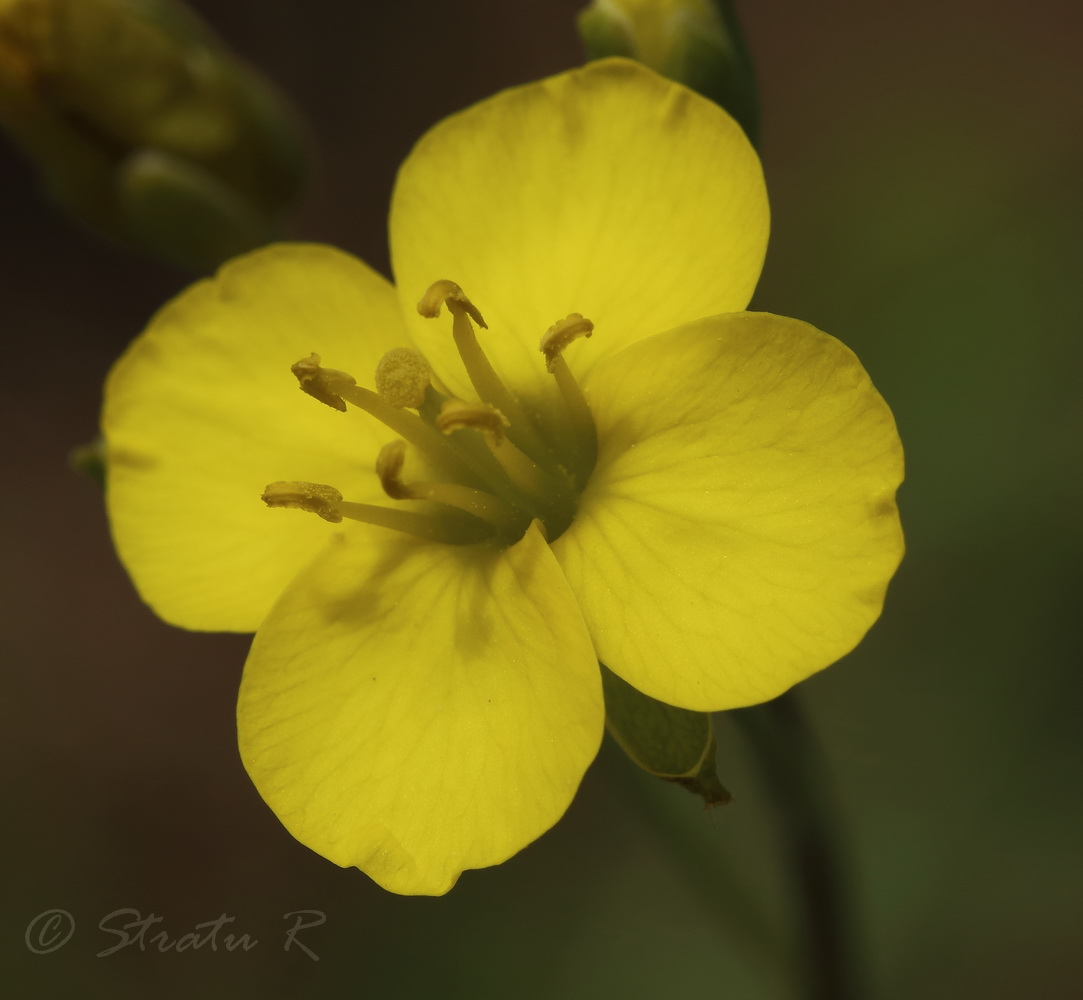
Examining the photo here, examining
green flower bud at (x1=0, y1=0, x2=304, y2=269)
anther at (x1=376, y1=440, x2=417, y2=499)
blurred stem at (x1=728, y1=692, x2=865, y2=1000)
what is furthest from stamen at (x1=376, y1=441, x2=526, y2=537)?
green flower bud at (x1=0, y1=0, x2=304, y2=269)

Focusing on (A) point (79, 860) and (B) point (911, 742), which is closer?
(B) point (911, 742)

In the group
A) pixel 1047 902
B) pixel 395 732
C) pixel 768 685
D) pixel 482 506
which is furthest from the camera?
pixel 1047 902

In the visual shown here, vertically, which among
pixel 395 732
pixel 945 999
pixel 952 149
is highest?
pixel 395 732

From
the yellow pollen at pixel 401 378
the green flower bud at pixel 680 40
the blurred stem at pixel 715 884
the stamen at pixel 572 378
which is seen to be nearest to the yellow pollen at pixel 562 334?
the stamen at pixel 572 378

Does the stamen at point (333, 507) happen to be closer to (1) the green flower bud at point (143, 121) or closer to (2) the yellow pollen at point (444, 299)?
(2) the yellow pollen at point (444, 299)

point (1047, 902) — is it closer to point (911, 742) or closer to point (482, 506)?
point (911, 742)

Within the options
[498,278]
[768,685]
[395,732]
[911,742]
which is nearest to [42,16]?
[498,278]

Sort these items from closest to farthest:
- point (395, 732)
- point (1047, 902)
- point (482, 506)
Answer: point (395, 732)
point (482, 506)
point (1047, 902)
